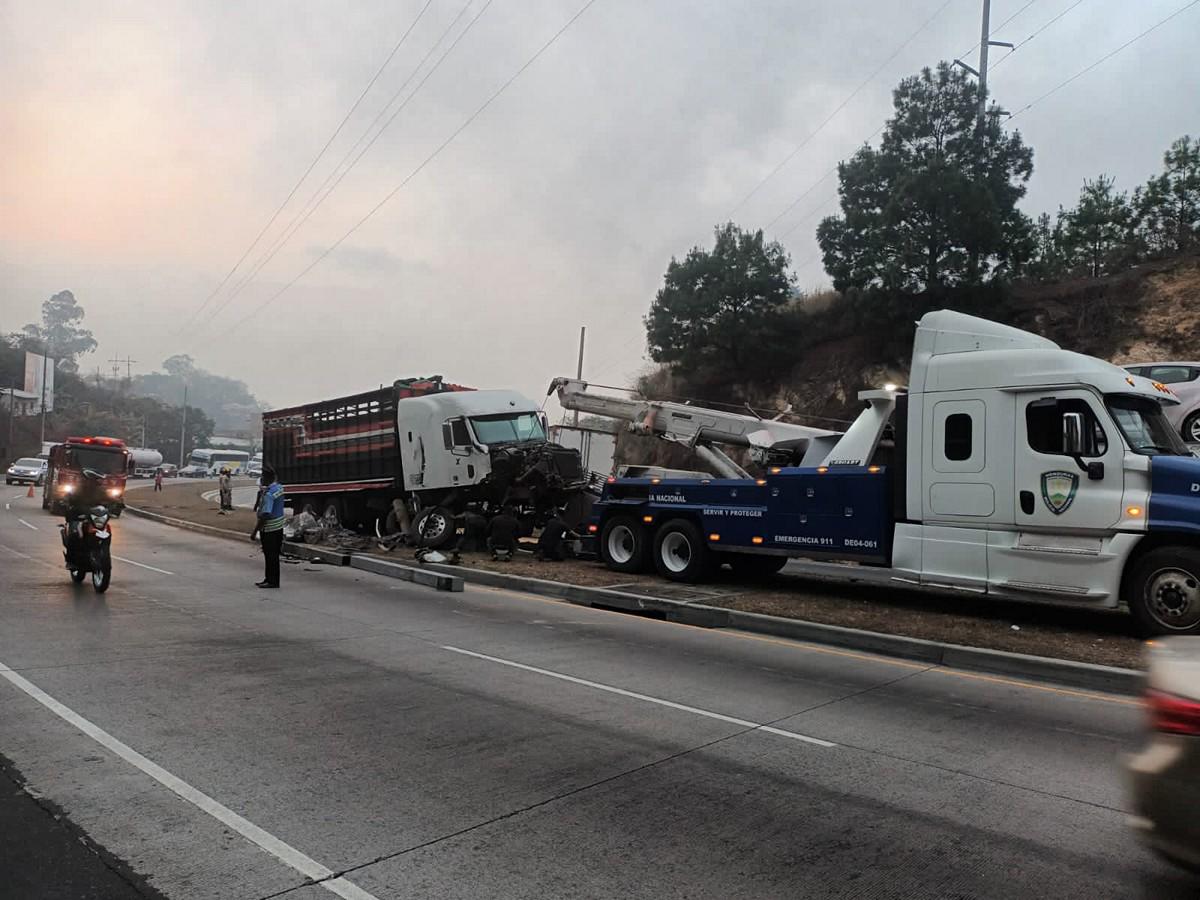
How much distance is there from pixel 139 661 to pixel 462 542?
9.96 metres

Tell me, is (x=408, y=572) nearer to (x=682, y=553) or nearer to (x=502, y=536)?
(x=502, y=536)

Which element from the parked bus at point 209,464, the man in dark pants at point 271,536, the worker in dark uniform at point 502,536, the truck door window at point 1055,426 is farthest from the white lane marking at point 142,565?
the parked bus at point 209,464

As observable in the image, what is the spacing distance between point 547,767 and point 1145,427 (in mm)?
8370

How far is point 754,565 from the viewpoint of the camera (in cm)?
1430

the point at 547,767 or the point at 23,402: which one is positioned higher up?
the point at 23,402

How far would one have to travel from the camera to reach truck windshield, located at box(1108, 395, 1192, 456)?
940cm

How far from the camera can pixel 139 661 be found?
7.17m

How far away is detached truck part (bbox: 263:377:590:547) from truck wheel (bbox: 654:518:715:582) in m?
3.50

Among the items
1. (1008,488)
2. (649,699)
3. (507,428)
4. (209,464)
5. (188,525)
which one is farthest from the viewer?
(209,464)

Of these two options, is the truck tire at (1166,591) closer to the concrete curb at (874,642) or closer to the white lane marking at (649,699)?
the concrete curb at (874,642)

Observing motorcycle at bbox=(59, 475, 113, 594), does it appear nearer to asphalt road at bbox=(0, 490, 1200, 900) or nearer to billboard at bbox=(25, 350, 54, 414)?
asphalt road at bbox=(0, 490, 1200, 900)

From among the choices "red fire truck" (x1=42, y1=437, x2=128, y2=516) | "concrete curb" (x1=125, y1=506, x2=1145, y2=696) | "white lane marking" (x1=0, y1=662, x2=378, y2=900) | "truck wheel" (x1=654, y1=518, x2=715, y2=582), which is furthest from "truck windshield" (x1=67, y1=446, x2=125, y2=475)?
"white lane marking" (x1=0, y1=662, x2=378, y2=900)

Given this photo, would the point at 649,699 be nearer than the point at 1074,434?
Yes

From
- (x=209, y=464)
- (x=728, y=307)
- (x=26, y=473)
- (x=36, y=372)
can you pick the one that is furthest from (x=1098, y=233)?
(x=36, y=372)
